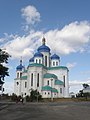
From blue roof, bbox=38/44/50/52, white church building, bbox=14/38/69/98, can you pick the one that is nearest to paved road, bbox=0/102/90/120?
white church building, bbox=14/38/69/98

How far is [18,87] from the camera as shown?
11012 cm

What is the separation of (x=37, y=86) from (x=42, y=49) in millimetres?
20382

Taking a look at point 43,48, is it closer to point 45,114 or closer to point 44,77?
point 44,77

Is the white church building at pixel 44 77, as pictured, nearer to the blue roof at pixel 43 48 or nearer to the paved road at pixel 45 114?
the blue roof at pixel 43 48

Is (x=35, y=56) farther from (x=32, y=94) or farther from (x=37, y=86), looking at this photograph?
(x=32, y=94)

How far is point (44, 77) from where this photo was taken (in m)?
98.3

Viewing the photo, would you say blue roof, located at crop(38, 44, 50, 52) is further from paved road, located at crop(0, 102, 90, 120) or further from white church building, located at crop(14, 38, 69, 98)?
paved road, located at crop(0, 102, 90, 120)

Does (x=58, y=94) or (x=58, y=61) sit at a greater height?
(x=58, y=61)

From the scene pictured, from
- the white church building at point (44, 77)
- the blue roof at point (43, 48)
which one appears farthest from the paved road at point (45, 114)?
the blue roof at point (43, 48)

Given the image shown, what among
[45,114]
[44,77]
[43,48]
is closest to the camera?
[45,114]

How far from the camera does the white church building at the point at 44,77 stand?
94375 mm

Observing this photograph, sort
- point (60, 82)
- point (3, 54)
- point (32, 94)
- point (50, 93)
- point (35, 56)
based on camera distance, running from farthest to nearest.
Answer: point (35, 56), point (60, 82), point (50, 93), point (32, 94), point (3, 54)

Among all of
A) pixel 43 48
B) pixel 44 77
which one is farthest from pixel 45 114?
pixel 43 48

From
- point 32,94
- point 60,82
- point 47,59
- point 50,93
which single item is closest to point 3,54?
point 32,94
